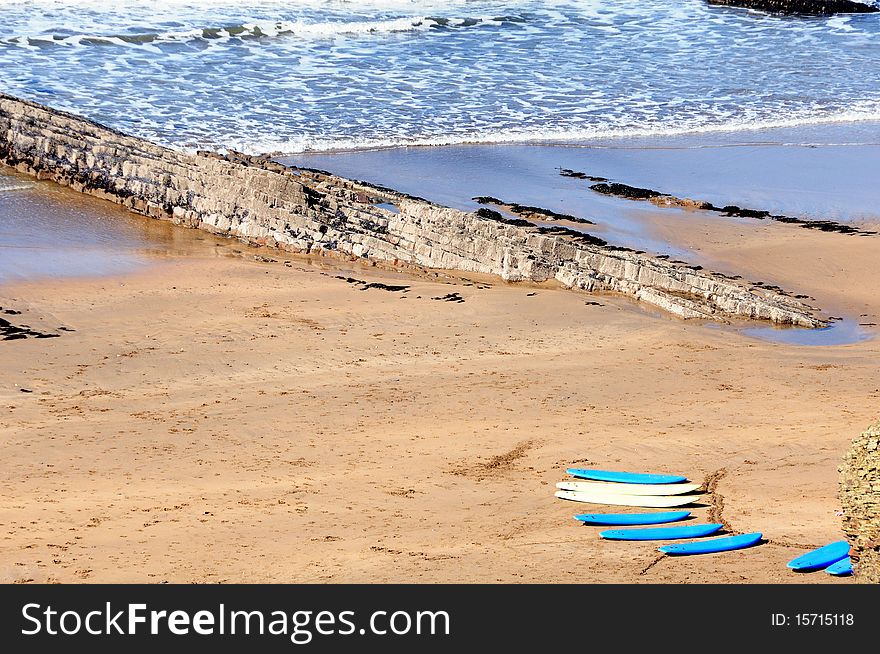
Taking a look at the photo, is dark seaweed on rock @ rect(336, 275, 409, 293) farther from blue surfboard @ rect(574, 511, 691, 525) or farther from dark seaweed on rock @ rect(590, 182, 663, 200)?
blue surfboard @ rect(574, 511, 691, 525)

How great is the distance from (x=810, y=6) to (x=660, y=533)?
2401cm

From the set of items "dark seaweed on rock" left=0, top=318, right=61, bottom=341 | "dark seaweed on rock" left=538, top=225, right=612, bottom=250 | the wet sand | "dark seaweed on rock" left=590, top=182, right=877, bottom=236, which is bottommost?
"dark seaweed on rock" left=0, top=318, right=61, bottom=341

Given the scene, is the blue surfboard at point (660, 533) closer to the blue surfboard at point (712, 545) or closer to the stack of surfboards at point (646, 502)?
the stack of surfboards at point (646, 502)

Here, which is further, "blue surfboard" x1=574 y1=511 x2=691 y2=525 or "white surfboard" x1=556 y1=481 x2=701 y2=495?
"white surfboard" x1=556 y1=481 x2=701 y2=495

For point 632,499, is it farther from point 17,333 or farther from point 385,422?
point 17,333

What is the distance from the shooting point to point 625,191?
1468 centimetres

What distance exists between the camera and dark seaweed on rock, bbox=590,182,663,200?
14516 millimetres

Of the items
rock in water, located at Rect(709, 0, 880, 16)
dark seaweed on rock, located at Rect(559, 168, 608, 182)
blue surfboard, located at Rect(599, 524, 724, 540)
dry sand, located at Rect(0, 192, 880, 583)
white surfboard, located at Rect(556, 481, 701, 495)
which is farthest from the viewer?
rock in water, located at Rect(709, 0, 880, 16)

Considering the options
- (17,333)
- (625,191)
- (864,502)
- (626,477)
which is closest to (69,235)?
(17,333)

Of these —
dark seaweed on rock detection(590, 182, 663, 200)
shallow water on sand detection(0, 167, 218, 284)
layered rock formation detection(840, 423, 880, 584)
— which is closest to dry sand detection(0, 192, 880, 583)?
shallow water on sand detection(0, 167, 218, 284)

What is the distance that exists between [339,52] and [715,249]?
39.3 feet

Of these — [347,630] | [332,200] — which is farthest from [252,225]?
[347,630]

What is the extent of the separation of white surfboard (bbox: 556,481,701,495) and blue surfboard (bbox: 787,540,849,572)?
107 centimetres

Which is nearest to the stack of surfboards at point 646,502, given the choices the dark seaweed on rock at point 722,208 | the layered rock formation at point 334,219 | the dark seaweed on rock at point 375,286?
the layered rock formation at point 334,219
